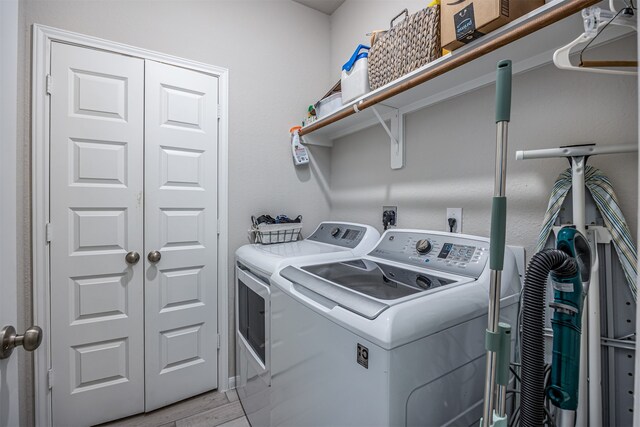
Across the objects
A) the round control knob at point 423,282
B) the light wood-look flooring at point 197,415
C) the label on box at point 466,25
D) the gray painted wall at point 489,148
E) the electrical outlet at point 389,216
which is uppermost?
the label on box at point 466,25

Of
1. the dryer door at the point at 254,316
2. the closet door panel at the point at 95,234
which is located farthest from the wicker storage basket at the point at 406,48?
the closet door panel at the point at 95,234

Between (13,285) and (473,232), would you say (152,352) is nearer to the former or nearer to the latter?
(13,285)

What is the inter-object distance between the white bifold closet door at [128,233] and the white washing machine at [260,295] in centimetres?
27

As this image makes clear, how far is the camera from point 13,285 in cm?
67

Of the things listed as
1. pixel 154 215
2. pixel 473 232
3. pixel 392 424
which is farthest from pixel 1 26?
pixel 473 232

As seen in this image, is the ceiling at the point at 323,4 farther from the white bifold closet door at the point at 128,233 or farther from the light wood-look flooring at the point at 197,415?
the light wood-look flooring at the point at 197,415

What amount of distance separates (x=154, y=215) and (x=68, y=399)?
1.11m

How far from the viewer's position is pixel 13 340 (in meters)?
0.62

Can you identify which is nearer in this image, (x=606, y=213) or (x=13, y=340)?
(x=13, y=340)

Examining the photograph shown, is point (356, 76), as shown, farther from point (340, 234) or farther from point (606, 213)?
point (606, 213)

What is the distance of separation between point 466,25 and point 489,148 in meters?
0.55

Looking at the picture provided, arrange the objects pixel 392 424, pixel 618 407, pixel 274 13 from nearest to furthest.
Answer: pixel 392 424
pixel 618 407
pixel 274 13

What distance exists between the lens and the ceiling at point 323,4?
90.5 inches

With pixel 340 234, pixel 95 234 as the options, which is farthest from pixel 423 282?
pixel 95 234
